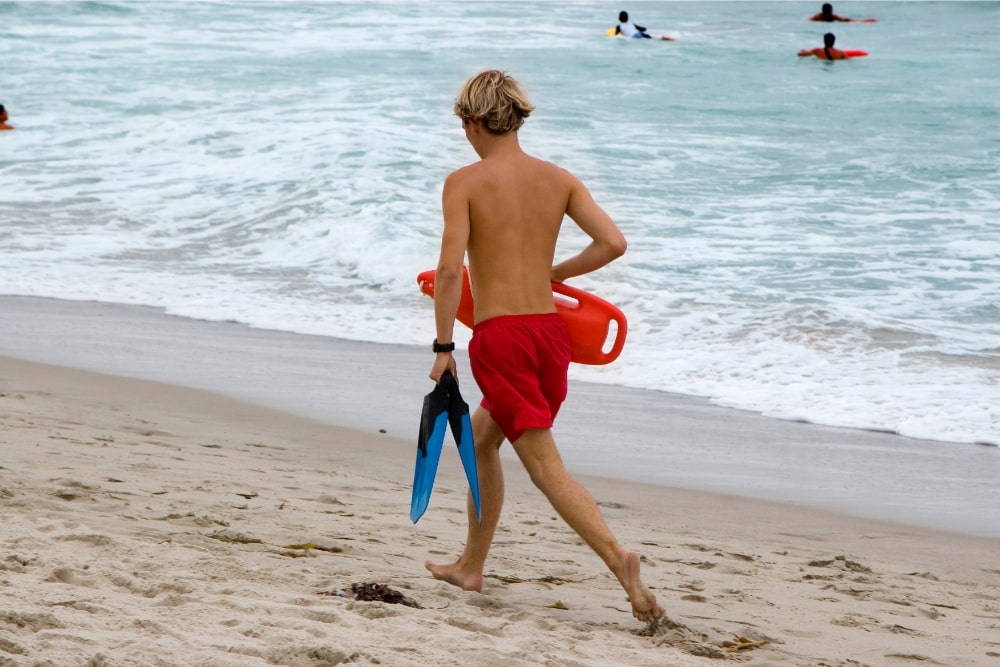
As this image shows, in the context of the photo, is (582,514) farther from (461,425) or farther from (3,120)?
(3,120)

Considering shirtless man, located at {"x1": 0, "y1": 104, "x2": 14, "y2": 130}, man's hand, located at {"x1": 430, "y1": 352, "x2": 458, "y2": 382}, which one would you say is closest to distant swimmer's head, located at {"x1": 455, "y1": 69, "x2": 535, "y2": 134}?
man's hand, located at {"x1": 430, "y1": 352, "x2": 458, "y2": 382}

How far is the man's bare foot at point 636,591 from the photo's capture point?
3531 millimetres

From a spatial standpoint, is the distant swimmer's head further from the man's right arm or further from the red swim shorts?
the red swim shorts

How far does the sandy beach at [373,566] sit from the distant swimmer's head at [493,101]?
148 centimetres

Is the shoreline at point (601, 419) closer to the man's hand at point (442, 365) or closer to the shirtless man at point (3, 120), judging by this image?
the man's hand at point (442, 365)

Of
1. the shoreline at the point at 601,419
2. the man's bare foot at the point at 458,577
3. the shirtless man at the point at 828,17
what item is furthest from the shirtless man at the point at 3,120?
the shirtless man at the point at 828,17

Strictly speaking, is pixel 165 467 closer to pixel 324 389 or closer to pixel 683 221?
pixel 324 389

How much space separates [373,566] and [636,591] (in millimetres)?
974

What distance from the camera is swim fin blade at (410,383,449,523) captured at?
362cm

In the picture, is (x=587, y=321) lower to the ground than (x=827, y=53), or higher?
lower

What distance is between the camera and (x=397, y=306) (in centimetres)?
947

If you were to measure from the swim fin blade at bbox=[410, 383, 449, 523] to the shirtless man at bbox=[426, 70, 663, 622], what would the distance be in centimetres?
8

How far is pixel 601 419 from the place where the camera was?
21.7 ft

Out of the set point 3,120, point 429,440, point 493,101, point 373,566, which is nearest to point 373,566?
point 373,566
